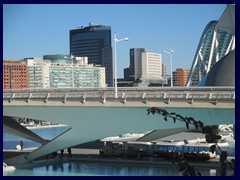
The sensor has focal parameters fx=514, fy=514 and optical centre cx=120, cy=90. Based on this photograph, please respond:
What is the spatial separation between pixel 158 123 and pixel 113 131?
257cm

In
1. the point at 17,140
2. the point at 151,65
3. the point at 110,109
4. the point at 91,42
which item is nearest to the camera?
the point at 110,109

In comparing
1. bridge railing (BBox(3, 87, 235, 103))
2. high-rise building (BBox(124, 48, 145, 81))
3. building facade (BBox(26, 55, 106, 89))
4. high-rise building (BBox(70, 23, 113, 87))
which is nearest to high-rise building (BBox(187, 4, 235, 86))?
bridge railing (BBox(3, 87, 235, 103))

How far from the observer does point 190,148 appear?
3394 cm

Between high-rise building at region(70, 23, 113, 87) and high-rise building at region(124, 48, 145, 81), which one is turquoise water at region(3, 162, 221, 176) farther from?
high-rise building at region(124, 48, 145, 81)

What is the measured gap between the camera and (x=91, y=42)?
136 m

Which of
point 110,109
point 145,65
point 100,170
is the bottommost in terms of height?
point 100,170

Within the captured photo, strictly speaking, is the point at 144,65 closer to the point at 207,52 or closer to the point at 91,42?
the point at 91,42

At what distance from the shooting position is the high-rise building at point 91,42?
429 feet

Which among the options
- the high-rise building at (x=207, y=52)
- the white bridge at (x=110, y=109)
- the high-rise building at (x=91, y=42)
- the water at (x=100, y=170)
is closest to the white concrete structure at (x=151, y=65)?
the high-rise building at (x=91, y=42)

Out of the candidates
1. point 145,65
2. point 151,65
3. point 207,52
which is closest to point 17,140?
point 207,52

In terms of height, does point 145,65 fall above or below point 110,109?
above

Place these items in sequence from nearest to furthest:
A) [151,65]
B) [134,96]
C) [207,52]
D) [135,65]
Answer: [134,96], [207,52], [151,65], [135,65]
